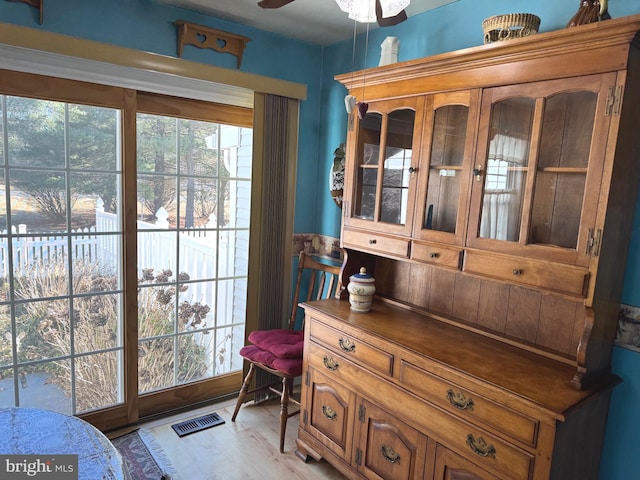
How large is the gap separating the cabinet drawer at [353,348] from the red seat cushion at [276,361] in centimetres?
26

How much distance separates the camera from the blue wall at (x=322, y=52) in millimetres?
1702

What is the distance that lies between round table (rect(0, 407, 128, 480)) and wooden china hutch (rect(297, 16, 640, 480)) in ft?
3.70

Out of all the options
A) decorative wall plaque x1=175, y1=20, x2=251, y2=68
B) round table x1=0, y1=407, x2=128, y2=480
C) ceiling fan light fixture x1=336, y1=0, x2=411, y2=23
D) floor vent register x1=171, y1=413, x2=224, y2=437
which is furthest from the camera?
floor vent register x1=171, y1=413, x2=224, y2=437

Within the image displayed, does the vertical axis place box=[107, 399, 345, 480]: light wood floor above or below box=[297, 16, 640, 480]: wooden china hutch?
below

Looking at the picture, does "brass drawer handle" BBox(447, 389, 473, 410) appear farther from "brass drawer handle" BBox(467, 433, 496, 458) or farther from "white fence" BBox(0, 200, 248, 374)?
"white fence" BBox(0, 200, 248, 374)

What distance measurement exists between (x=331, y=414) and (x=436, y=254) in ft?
3.33

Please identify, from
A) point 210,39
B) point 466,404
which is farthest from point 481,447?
point 210,39

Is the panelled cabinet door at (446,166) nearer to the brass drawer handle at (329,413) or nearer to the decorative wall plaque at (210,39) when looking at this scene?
the brass drawer handle at (329,413)

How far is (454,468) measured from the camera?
1687mm

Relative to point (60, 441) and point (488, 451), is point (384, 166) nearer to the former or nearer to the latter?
point (488, 451)

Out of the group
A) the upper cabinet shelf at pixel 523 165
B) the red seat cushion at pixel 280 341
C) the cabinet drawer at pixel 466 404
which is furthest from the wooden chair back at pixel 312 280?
the cabinet drawer at pixel 466 404

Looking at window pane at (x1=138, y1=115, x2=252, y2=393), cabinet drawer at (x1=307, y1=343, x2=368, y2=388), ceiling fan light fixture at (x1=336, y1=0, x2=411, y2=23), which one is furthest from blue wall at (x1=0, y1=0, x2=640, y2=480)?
cabinet drawer at (x1=307, y1=343, x2=368, y2=388)

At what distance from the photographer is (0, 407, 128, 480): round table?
128 centimetres

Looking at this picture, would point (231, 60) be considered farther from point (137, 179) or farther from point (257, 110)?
point (137, 179)
